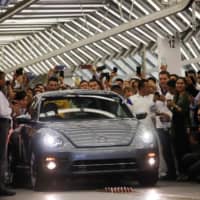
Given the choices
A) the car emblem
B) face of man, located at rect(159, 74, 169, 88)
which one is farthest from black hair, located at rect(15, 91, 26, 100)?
the car emblem

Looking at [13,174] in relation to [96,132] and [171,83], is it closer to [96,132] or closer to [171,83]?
[96,132]

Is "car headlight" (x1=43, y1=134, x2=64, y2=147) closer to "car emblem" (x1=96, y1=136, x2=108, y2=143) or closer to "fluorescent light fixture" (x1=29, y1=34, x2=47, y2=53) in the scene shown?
"car emblem" (x1=96, y1=136, x2=108, y2=143)

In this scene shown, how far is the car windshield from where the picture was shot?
1183 centimetres

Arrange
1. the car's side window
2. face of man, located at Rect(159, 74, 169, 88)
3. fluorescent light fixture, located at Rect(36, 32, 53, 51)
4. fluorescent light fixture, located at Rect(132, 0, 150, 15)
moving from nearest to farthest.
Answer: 1. the car's side window
2. face of man, located at Rect(159, 74, 169, 88)
3. fluorescent light fixture, located at Rect(132, 0, 150, 15)
4. fluorescent light fixture, located at Rect(36, 32, 53, 51)

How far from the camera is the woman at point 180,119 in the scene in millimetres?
12820

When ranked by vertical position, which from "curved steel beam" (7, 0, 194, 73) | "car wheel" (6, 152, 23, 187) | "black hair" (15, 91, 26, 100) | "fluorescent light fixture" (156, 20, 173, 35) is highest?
"fluorescent light fixture" (156, 20, 173, 35)

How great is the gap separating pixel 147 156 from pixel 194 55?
16.7m

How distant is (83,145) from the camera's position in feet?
35.9

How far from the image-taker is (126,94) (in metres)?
14.3

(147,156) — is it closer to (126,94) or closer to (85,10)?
(126,94)

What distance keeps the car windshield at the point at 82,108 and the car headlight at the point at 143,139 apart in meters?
0.88

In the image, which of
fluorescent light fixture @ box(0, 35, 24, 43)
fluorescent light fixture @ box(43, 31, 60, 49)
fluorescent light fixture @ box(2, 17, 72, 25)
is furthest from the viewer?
fluorescent light fixture @ box(0, 35, 24, 43)

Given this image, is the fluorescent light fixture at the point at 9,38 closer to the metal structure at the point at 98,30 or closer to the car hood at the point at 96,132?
the metal structure at the point at 98,30

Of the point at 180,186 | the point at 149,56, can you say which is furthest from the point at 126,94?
the point at 149,56
